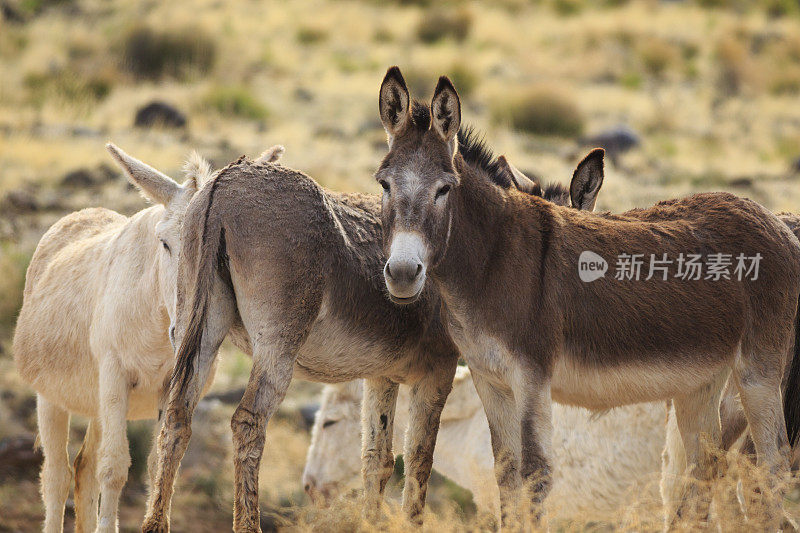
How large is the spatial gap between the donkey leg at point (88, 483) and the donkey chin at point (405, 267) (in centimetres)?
308

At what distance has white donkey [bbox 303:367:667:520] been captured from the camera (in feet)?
21.2

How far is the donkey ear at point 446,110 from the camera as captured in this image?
420 centimetres

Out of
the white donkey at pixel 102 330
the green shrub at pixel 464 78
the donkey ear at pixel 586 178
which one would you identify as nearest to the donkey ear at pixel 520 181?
the donkey ear at pixel 586 178

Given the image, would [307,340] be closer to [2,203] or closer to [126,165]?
[126,165]

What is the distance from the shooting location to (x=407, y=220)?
4016mm

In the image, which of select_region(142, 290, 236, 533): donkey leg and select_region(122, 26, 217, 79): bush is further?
select_region(122, 26, 217, 79): bush

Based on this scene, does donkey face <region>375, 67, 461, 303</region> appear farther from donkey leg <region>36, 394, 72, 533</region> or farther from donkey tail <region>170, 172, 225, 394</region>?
donkey leg <region>36, 394, 72, 533</region>

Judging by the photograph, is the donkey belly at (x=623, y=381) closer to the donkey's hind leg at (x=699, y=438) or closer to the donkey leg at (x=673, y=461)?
the donkey's hind leg at (x=699, y=438)

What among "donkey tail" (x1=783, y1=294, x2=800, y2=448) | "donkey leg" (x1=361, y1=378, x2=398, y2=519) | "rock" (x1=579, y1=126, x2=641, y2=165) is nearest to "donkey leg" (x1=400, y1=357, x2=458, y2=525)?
"donkey leg" (x1=361, y1=378, x2=398, y2=519)

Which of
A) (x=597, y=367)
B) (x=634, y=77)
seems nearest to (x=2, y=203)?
(x=597, y=367)

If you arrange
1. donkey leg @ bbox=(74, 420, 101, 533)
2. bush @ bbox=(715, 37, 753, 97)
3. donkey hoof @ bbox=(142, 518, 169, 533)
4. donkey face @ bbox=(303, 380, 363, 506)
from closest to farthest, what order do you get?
donkey hoof @ bbox=(142, 518, 169, 533), donkey leg @ bbox=(74, 420, 101, 533), donkey face @ bbox=(303, 380, 363, 506), bush @ bbox=(715, 37, 753, 97)

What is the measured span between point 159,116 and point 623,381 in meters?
13.5

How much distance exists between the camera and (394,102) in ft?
14.2

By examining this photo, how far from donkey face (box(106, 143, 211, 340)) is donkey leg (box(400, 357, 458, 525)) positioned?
1414mm
